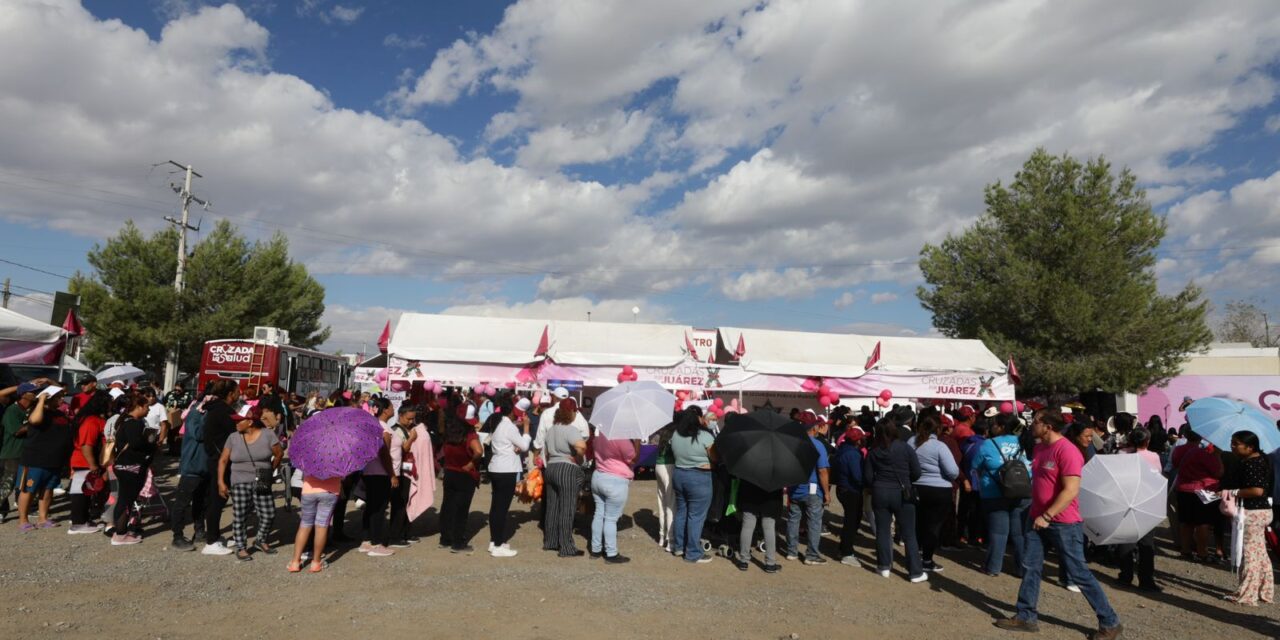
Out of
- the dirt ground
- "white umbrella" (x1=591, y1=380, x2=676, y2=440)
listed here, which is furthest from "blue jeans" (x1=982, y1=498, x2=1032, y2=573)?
"white umbrella" (x1=591, y1=380, x2=676, y2=440)

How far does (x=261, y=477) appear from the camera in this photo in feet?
22.2

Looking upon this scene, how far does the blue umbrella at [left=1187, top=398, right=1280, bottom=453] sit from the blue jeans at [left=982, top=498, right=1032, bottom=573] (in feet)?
5.84

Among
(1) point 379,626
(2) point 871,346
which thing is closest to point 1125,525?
(1) point 379,626

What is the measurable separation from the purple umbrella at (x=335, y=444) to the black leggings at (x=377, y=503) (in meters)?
1.04

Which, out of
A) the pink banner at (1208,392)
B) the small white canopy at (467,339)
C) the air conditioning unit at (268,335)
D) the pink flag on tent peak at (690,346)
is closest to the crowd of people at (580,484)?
the small white canopy at (467,339)

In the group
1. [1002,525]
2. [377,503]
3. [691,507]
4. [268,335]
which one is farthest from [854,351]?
[268,335]

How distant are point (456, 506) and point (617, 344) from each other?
34.1 feet

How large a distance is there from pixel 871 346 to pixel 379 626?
17776 mm

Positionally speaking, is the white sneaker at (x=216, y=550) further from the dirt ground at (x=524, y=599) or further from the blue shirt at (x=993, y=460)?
the blue shirt at (x=993, y=460)

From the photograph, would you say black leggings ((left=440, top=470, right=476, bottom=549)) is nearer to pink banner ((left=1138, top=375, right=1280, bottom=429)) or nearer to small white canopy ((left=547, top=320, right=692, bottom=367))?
small white canopy ((left=547, top=320, right=692, bottom=367))

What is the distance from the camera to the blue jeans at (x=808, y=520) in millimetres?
7586

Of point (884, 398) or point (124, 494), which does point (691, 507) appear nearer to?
point (124, 494)

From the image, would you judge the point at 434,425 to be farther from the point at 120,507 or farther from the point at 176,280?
the point at 176,280

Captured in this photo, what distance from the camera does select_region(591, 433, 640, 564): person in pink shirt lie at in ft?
23.4
